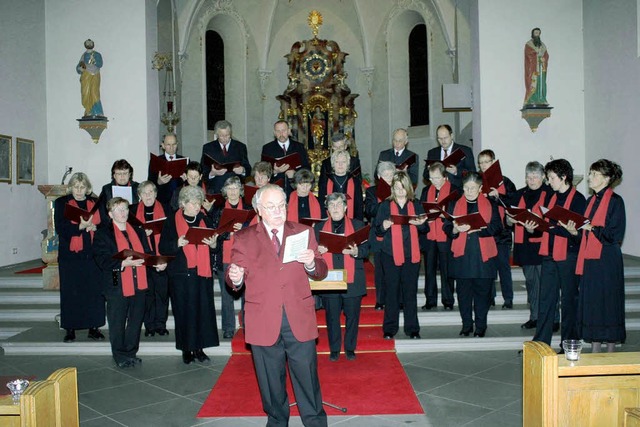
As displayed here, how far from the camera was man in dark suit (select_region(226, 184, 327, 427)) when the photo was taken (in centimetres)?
369

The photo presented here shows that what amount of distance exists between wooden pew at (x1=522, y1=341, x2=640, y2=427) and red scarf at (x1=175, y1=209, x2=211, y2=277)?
145 inches

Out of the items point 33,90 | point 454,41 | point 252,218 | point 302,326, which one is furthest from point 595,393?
point 454,41

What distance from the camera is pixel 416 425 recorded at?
14.5 ft

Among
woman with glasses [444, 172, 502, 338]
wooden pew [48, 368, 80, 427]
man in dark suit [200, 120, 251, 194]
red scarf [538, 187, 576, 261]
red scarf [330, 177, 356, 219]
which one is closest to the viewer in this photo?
wooden pew [48, 368, 80, 427]

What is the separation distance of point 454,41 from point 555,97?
224 inches

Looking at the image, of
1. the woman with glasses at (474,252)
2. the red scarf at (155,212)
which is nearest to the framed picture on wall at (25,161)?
the red scarf at (155,212)

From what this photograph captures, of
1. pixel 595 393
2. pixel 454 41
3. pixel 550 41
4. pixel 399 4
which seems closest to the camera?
pixel 595 393

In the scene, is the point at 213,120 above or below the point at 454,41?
below

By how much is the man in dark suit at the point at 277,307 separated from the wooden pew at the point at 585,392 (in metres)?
1.37

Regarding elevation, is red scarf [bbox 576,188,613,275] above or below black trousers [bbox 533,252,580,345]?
above

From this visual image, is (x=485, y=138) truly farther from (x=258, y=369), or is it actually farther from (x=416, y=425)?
(x=258, y=369)

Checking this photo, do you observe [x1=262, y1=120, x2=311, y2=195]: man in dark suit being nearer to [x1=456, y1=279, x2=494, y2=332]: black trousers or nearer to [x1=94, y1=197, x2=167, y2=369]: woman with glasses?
[x1=94, y1=197, x2=167, y2=369]: woman with glasses

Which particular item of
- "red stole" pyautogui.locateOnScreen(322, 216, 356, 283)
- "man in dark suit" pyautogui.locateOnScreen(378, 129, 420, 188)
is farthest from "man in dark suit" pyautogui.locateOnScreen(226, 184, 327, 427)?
"man in dark suit" pyautogui.locateOnScreen(378, 129, 420, 188)

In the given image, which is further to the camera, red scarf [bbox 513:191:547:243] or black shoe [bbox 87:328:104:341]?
black shoe [bbox 87:328:104:341]
